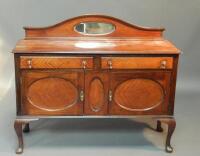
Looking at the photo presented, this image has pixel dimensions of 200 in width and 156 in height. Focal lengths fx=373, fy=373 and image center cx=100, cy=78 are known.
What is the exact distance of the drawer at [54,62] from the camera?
8.13 ft

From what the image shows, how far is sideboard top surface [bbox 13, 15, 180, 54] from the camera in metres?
2.59

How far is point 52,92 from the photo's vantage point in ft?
8.42

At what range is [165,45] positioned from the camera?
265 cm

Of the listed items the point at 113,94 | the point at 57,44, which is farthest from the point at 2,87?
the point at 113,94

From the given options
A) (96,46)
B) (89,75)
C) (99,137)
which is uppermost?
(96,46)

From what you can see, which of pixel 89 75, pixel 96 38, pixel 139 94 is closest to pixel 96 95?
pixel 89 75

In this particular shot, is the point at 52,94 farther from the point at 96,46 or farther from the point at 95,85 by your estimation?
the point at 96,46

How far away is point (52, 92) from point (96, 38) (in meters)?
0.52

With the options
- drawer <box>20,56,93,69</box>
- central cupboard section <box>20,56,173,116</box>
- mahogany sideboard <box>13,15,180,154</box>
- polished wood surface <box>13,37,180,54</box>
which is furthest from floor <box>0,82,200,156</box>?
polished wood surface <box>13,37,180,54</box>

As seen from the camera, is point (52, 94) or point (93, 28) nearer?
point (52, 94)

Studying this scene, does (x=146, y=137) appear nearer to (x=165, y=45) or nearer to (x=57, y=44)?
(x=165, y=45)

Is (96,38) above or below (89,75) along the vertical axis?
above

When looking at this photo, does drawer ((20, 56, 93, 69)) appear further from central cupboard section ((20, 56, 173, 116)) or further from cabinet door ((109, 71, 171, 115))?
cabinet door ((109, 71, 171, 115))

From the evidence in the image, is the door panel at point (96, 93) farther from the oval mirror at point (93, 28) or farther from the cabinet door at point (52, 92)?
the oval mirror at point (93, 28)
